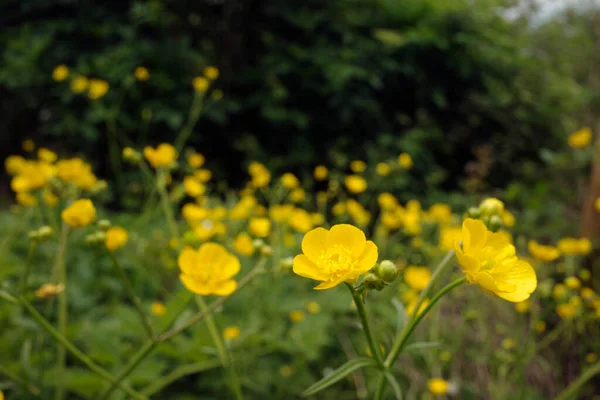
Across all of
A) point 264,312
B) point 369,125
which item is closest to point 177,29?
point 369,125

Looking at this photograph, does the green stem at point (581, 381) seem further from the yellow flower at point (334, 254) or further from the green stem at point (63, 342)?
the green stem at point (63, 342)

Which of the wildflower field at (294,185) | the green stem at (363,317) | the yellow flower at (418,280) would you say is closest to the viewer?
the green stem at (363,317)

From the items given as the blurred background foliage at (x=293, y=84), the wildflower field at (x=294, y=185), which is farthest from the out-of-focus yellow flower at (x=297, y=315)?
the blurred background foliage at (x=293, y=84)

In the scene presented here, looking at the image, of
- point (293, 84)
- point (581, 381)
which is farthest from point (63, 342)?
point (293, 84)

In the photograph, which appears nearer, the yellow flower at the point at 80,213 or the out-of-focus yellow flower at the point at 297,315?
the yellow flower at the point at 80,213

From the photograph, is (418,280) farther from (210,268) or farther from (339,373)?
(339,373)

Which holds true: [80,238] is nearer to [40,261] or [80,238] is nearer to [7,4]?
[40,261]

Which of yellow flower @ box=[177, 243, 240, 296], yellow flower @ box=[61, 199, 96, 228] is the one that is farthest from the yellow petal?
yellow flower @ box=[61, 199, 96, 228]
